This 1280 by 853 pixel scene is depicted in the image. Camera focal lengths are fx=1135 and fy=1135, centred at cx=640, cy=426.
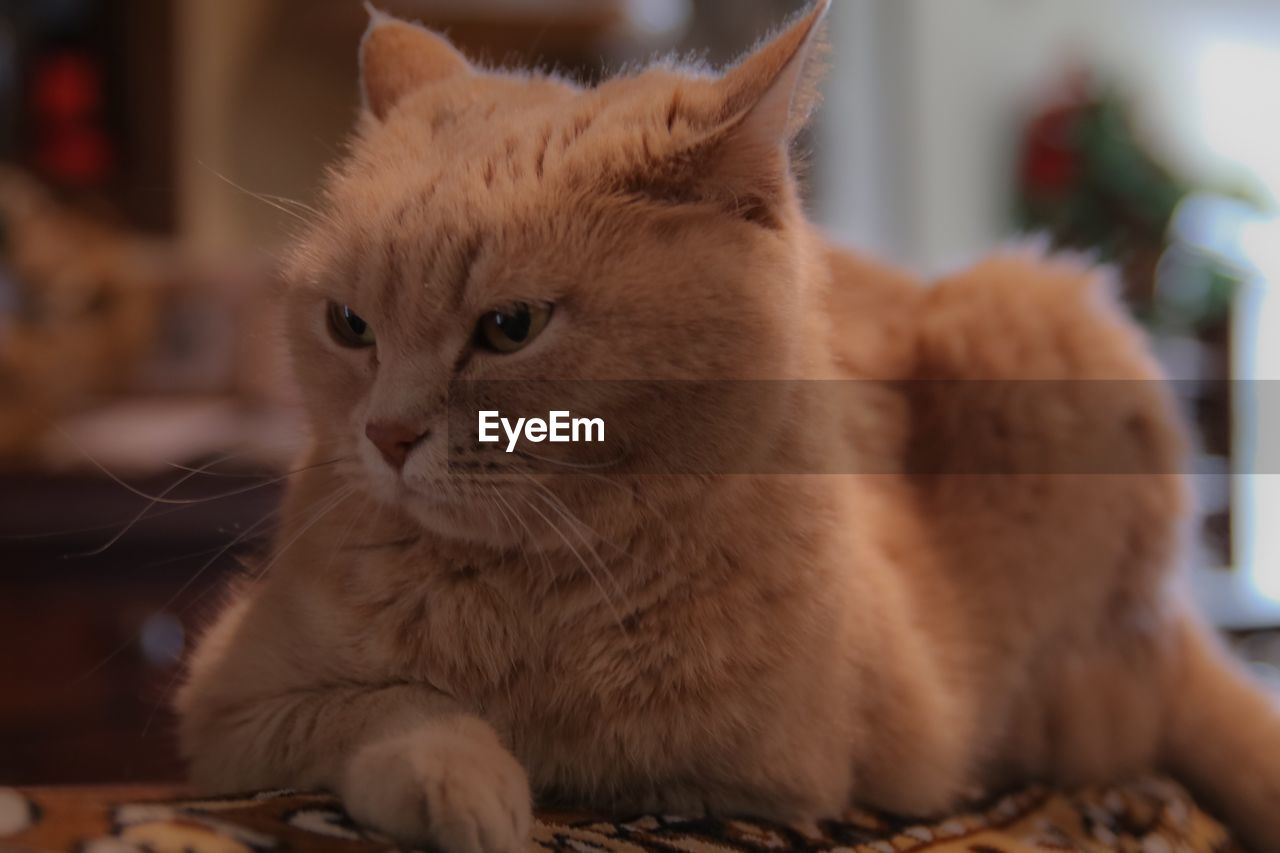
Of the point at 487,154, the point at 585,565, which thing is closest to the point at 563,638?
the point at 585,565

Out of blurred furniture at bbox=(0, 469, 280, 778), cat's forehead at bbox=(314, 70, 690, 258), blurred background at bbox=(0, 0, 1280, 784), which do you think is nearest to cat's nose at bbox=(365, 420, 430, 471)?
cat's forehead at bbox=(314, 70, 690, 258)

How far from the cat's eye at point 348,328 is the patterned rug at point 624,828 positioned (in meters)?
0.29

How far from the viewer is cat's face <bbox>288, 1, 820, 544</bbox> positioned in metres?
0.69

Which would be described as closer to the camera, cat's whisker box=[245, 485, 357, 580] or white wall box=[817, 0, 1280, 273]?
cat's whisker box=[245, 485, 357, 580]

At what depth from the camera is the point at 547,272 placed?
27.0 inches

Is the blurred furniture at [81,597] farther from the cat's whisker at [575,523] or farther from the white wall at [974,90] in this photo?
the white wall at [974,90]

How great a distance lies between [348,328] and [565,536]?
211 millimetres

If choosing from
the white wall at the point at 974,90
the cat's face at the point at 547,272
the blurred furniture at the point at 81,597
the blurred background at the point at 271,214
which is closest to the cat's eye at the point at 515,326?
the cat's face at the point at 547,272

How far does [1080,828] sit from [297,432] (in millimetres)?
719

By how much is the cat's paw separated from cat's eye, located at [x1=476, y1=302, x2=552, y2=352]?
240 millimetres

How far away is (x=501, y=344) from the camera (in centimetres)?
70

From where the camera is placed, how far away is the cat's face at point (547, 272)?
2.27ft

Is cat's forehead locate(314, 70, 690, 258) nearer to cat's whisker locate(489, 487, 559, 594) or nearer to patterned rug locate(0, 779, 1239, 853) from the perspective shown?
cat's whisker locate(489, 487, 559, 594)

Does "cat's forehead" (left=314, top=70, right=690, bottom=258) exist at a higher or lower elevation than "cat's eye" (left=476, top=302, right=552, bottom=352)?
higher
